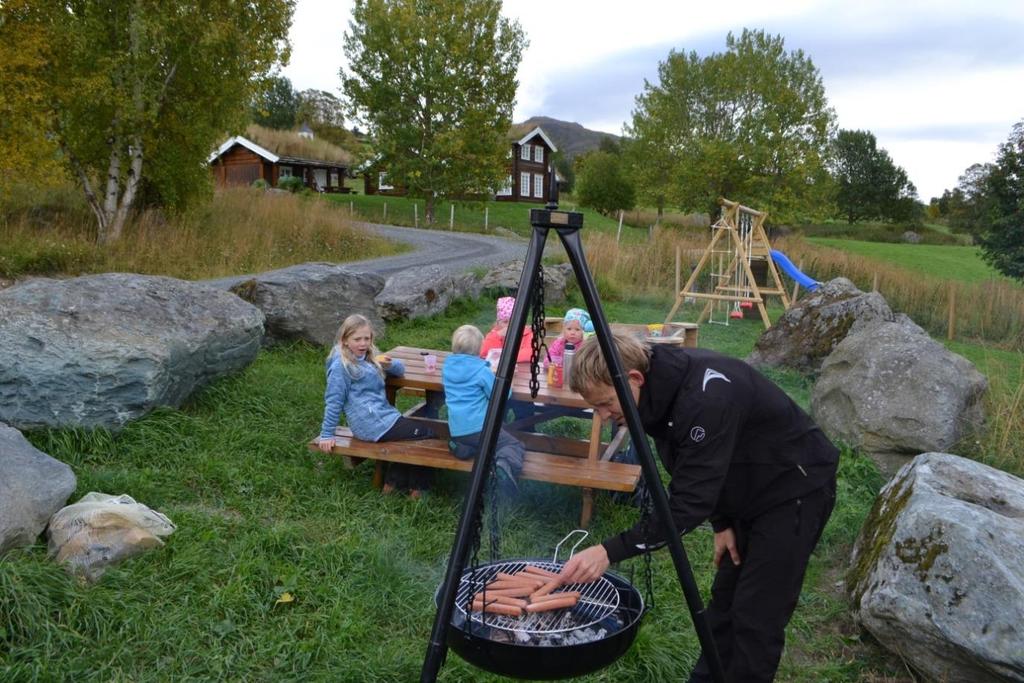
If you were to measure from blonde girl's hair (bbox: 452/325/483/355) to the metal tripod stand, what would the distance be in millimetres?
2204

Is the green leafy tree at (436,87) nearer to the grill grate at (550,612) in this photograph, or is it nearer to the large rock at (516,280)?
the large rock at (516,280)

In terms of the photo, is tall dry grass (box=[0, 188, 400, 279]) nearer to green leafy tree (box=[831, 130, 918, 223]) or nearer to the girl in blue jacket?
the girl in blue jacket

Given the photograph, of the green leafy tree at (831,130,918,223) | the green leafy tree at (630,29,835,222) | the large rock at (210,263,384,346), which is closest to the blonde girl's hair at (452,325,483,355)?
the large rock at (210,263,384,346)

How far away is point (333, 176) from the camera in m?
49.2

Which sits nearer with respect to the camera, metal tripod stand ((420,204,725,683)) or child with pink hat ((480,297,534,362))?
metal tripod stand ((420,204,725,683))

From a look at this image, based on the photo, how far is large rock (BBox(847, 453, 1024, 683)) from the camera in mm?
3217

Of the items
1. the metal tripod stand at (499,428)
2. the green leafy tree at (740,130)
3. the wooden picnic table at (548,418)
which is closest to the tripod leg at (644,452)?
the metal tripod stand at (499,428)

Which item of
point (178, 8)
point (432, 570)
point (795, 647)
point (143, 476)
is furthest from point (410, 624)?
point (178, 8)

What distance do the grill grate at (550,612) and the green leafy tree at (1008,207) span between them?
17359 mm

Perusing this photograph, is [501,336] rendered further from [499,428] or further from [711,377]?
[711,377]

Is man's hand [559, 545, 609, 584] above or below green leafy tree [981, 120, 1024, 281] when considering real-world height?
below

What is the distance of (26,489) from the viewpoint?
4.03 meters

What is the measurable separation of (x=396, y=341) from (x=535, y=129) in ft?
148

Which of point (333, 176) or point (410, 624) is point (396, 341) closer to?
point (410, 624)
